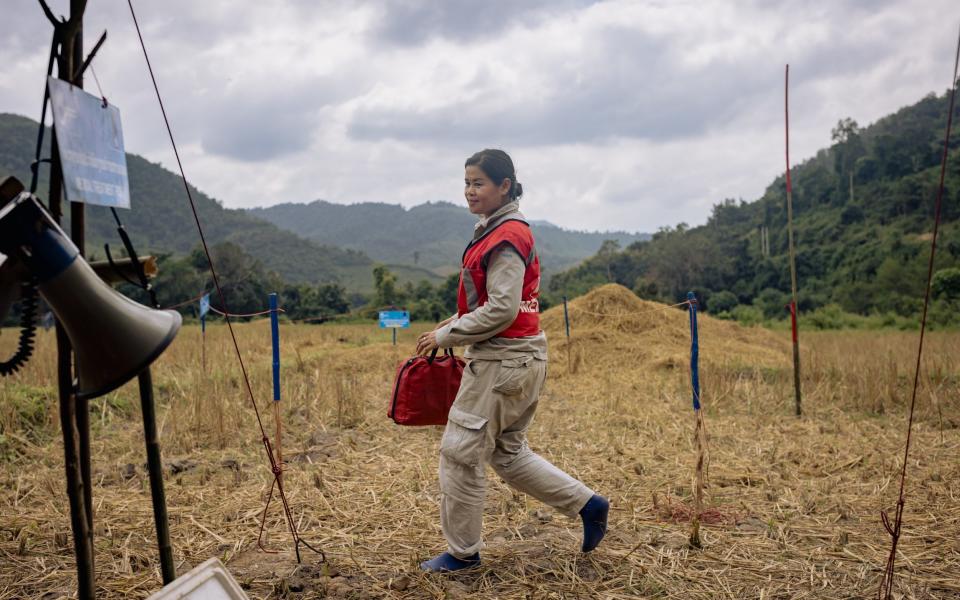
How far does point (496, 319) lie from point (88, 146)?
4.87 ft

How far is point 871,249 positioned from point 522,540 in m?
35.5

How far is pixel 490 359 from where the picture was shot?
2.80 meters

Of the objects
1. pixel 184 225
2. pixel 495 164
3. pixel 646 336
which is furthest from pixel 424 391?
pixel 184 225

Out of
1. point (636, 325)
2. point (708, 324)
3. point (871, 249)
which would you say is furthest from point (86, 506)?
point (871, 249)

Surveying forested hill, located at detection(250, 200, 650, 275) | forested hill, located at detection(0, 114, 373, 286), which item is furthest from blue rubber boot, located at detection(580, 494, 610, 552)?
forested hill, located at detection(250, 200, 650, 275)

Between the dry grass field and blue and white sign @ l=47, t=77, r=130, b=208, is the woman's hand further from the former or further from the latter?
blue and white sign @ l=47, t=77, r=130, b=208

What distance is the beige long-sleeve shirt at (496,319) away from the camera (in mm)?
2699

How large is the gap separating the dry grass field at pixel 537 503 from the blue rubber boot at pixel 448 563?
1.8 inches

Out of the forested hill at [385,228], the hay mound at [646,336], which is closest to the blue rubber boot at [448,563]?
the hay mound at [646,336]

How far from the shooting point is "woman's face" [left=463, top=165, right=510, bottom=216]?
285 cm

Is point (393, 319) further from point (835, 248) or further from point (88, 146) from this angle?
point (835, 248)

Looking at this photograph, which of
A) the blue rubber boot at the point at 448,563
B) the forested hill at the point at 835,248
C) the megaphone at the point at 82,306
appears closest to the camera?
the megaphone at the point at 82,306

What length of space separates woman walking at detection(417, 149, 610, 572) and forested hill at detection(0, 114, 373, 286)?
2630 inches

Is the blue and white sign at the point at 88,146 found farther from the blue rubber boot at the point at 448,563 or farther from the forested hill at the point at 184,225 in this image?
the forested hill at the point at 184,225
